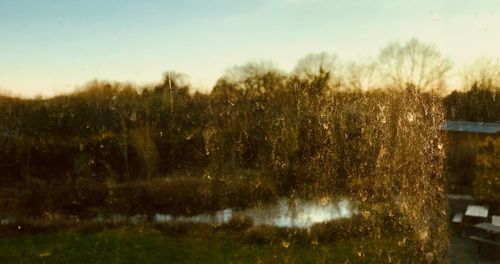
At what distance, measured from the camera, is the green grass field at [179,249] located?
38.8ft

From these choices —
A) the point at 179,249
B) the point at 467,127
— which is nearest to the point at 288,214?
the point at 179,249

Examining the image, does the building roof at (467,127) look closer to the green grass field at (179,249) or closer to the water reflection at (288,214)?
the water reflection at (288,214)

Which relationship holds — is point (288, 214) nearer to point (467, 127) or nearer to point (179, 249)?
point (179, 249)

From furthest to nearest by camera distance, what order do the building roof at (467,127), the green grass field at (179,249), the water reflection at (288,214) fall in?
1. the building roof at (467,127)
2. the water reflection at (288,214)
3. the green grass field at (179,249)

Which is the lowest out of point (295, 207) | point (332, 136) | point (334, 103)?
point (295, 207)

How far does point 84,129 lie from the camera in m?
31.1

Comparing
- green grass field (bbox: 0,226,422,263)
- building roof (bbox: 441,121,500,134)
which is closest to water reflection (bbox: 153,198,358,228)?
green grass field (bbox: 0,226,422,263)

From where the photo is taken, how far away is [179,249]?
13180mm

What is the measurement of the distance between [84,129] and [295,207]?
664 inches

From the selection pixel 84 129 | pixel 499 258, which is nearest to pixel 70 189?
pixel 84 129

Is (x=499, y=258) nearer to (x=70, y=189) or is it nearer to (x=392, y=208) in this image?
(x=392, y=208)

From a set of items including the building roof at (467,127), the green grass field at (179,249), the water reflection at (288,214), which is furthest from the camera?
the building roof at (467,127)

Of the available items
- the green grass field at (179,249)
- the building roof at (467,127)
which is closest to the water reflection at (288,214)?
the green grass field at (179,249)

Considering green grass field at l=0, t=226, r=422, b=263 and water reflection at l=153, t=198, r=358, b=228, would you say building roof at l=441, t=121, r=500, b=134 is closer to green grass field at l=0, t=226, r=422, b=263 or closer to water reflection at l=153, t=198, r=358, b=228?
water reflection at l=153, t=198, r=358, b=228
